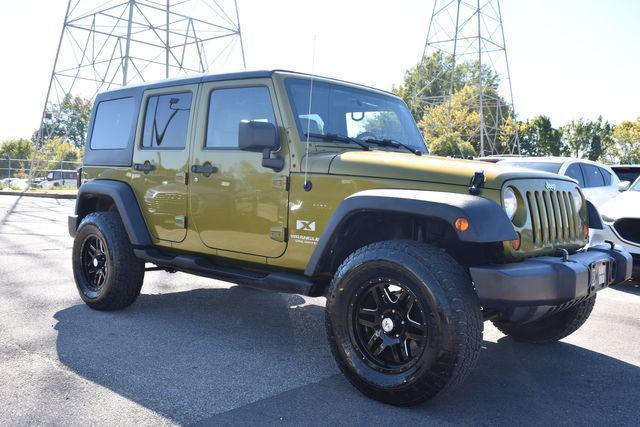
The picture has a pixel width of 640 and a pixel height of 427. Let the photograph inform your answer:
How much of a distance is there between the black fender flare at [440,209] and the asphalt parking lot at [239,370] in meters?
0.99

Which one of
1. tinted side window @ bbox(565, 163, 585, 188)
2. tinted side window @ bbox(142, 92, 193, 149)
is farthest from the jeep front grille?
tinted side window @ bbox(565, 163, 585, 188)

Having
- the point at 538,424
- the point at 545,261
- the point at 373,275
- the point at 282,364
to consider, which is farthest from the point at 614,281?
the point at 282,364

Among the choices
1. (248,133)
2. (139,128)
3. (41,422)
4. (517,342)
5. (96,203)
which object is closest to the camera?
(41,422)

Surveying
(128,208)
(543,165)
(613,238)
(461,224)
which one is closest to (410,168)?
(461,224)

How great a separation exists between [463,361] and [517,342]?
1.84 m

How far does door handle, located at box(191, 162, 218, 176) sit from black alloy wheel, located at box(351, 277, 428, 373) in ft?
5.47

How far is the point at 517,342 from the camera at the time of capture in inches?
183

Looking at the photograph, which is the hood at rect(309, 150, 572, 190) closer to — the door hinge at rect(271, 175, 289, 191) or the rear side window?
the door hinge at rect(271, 175, 289, 191)

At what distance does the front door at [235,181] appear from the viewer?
408cm

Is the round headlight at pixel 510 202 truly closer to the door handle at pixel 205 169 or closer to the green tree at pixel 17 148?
the door handle at pixel 205 169

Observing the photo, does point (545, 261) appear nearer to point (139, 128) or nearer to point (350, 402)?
point (350, 402)

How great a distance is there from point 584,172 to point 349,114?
6667mm

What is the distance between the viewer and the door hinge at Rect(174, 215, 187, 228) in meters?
4.70

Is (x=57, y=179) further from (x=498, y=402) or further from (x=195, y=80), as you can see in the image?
(x=498, y=402)
